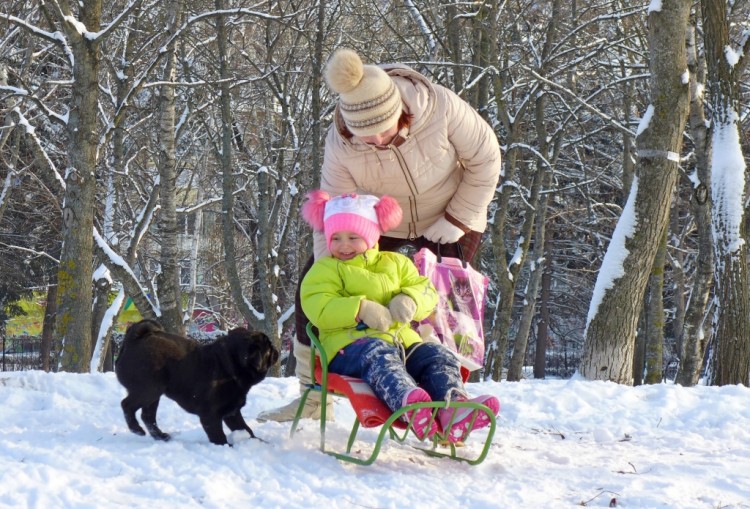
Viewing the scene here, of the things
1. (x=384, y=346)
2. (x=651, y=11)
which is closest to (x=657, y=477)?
(x=384, y=346)

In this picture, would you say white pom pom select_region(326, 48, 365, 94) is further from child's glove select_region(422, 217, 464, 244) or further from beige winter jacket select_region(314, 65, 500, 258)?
child's glove select_region(422, 217, 464, 244)

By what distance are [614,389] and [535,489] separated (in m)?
2.70

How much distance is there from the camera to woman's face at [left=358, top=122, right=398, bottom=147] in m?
4.32

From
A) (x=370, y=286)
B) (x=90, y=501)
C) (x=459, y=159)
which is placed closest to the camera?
(x=90, y=501)

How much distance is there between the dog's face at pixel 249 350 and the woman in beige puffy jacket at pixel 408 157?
72cm

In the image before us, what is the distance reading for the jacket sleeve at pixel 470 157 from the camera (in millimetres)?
4570

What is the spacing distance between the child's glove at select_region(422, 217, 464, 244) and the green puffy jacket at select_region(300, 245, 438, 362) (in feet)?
2.06

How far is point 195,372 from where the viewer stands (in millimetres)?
3988

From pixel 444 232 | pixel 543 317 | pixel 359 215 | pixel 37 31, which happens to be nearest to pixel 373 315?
pixel 359 215

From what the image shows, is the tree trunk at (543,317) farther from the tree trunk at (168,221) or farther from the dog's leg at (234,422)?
the dog's leg at (234,422)

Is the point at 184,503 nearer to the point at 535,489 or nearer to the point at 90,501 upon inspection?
the point at 90,501

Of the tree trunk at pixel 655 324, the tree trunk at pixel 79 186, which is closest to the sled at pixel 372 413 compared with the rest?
the tree trunk at pixel 79 186

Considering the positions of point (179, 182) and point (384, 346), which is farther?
point (179, 182)

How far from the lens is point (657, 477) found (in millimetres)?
3818
